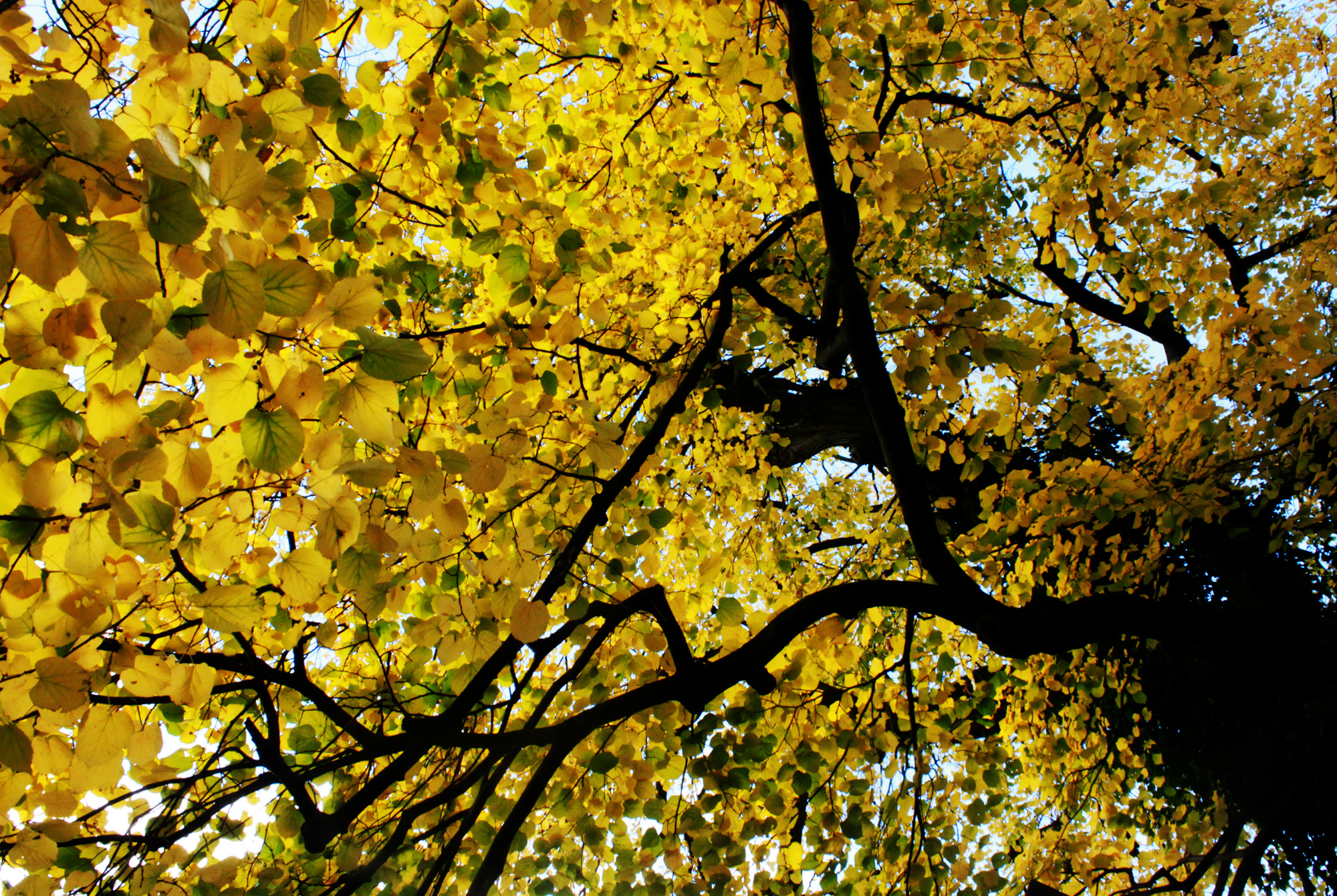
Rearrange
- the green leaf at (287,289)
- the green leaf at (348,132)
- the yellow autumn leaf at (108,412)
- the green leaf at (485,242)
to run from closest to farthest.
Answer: the green leaf at (287,289)
the yellow autumn leaf at (108,412)
the green leaf at (348,132)
the green leaf at (485,242)

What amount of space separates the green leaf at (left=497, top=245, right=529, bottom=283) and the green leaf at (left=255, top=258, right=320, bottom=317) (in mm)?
974

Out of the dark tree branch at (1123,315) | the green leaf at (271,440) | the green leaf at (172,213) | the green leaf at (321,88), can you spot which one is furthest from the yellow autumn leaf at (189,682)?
the dark tree branch at (1123,315)

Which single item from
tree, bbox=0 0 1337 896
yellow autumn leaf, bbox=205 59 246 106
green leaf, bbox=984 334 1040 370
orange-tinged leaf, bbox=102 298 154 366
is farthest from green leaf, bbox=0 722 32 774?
green leaf, bbox=984 334 1040 370

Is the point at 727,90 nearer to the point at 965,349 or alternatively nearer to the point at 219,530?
the point at 965,349

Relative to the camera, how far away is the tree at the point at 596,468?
1.23 m

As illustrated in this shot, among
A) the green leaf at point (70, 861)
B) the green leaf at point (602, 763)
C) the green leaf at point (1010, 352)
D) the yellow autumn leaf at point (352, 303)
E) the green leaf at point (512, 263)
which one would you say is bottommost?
the green leaf at point (70, 861)

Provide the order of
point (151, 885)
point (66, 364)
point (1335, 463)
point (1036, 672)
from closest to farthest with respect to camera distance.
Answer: point (66, 364) < point (151, 885) < point (1335, 463) < point (1036, 672)

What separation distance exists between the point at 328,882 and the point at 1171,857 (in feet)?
14.1

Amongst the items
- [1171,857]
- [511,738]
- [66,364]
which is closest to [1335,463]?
[1171,857]

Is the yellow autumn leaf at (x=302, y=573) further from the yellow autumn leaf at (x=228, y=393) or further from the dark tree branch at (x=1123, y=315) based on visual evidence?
the dark tree branch at (x=1123, y=315)

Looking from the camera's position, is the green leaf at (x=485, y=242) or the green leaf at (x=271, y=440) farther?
the green leaf at (x=485, y=242)

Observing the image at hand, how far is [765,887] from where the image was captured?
269cm

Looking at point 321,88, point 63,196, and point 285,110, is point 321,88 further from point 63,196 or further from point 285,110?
point 63,196

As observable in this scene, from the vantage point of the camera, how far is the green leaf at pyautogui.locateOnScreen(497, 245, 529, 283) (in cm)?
200
